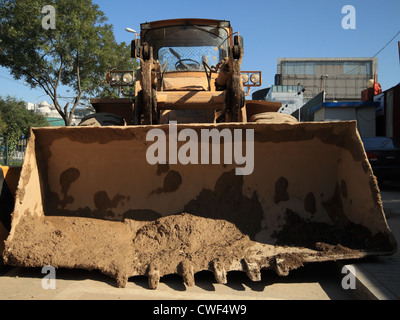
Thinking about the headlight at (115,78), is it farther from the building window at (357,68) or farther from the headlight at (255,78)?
the building window at (357,68)

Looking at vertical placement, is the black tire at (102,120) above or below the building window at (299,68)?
below

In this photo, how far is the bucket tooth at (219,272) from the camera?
3.39 meters

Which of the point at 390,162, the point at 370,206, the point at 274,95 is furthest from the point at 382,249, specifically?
the point at 274,95

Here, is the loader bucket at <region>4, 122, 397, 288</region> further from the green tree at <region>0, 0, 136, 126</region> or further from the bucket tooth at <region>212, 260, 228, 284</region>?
the green tree at <region>0, 0, 136, 126</region>

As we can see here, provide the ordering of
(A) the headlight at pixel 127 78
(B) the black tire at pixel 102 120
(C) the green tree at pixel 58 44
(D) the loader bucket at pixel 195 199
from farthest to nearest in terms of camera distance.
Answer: (C) the green tree at pixel 58 44, (A) the headlight at pixel 127 78, (B) the black tire at pixel 102 120, (D) the loader bucket at pixel 195 199

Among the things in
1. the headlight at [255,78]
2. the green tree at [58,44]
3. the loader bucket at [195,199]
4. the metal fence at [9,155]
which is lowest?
the metal fence at [9,155]

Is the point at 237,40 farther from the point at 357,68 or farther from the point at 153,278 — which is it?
the point at 357,68

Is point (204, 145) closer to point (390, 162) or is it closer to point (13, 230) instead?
point (13, 230)

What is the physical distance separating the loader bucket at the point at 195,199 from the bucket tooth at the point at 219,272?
0.9 inches

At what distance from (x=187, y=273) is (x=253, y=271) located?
0.58 m

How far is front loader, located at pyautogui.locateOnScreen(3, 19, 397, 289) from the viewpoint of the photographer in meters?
3.64

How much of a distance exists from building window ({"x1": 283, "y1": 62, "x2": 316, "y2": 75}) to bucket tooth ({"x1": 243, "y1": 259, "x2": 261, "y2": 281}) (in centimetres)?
5781

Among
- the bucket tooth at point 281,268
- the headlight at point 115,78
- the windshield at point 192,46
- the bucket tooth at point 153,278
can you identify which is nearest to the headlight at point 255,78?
the windshield at point 192,46
